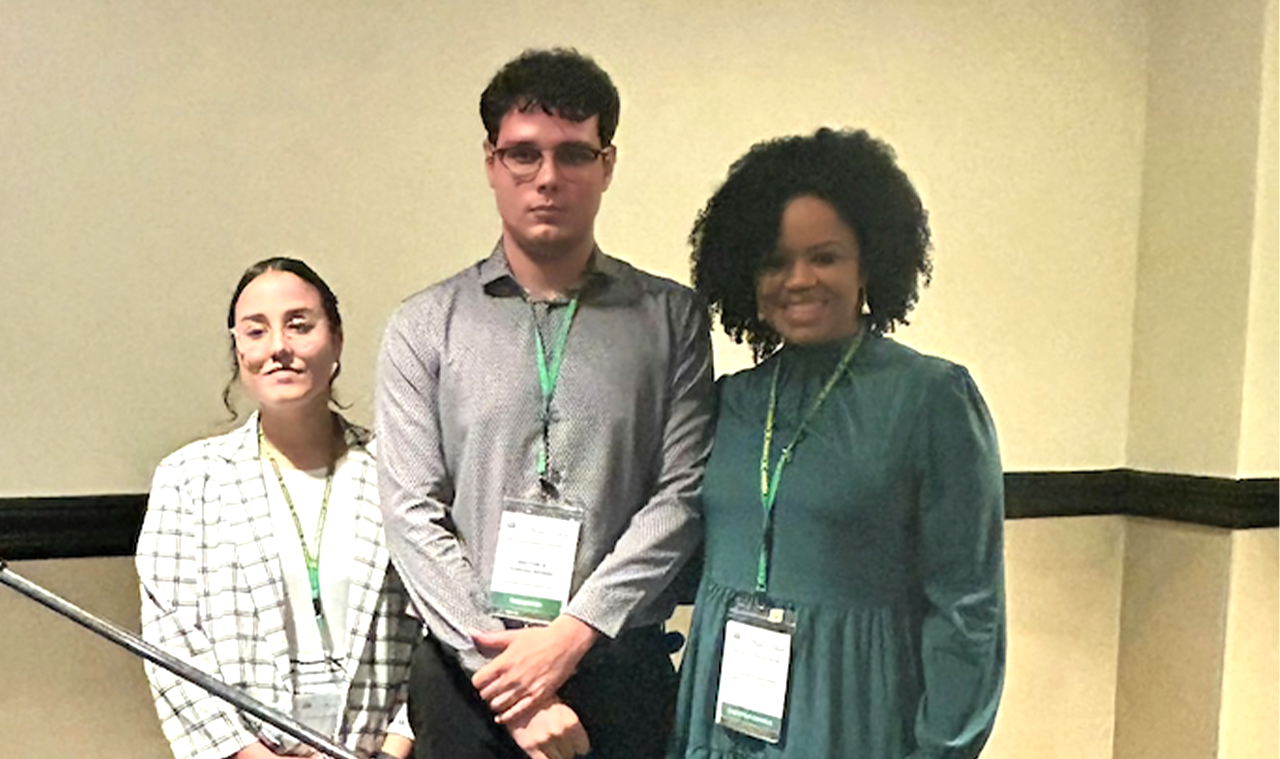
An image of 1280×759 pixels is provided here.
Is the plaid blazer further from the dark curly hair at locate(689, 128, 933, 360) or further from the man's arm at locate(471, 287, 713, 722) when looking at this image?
the dark curly hair at locate(689, 128, 933, 360)

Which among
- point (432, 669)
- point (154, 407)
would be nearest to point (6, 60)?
point (154, 407)

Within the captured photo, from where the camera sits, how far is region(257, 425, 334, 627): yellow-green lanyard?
1.45 meters

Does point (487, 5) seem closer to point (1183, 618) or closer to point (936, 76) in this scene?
point (936, 76)

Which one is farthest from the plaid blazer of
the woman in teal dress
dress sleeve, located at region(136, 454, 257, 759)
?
the woman in teal dress

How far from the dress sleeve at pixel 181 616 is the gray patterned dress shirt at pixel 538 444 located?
0.26m

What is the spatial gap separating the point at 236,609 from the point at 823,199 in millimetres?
821

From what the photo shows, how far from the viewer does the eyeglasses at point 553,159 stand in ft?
4.50

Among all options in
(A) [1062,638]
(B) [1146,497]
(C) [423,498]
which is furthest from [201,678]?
(B) [1146,497]

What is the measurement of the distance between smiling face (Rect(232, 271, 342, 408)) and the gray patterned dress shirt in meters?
0.11

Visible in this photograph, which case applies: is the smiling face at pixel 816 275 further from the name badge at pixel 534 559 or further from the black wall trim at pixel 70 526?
the black wall trim at pixel 70 526

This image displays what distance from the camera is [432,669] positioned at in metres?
1.40

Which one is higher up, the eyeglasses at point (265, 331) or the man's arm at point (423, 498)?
the eyeglasses at point (265, 331)

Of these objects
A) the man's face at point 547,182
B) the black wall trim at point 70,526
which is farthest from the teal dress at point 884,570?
the black wall trim at point 70,526

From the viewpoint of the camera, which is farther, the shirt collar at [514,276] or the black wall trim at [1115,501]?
the black wall trim at [1115,501]
